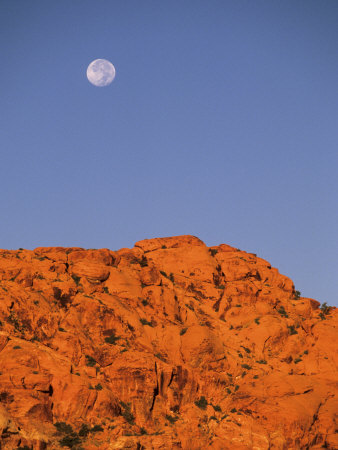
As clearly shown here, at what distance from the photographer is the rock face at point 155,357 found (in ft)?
128

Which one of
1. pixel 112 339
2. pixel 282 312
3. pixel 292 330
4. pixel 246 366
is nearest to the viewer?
pixel 112 339

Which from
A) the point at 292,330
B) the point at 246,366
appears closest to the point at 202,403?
the point at 246,366

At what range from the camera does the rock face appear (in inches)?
1538

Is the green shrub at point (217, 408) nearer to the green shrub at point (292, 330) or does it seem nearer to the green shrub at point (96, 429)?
the green shrub at point (96, 429)

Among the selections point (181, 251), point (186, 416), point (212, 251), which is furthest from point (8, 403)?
point (212, 251)

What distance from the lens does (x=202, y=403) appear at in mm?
47312

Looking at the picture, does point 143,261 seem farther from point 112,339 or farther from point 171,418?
point 171,418

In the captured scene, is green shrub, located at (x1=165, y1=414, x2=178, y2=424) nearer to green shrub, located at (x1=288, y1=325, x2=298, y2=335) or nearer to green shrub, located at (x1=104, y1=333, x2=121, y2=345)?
green shrub, located at (x1=104, y1=333, x2=121, y2=345)

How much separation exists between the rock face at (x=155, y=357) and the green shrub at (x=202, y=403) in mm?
114

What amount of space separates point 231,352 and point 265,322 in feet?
21.3

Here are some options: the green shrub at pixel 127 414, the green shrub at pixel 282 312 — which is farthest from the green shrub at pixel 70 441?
the green shrub at pixel 282 312

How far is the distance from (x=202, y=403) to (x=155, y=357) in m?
6.42

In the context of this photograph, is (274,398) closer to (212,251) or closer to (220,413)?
(220,413)

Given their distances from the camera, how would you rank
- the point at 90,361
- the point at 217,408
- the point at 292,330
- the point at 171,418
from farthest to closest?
the point at 292,330
the point at 217,408
the point at 90,361
the point at 171,418
